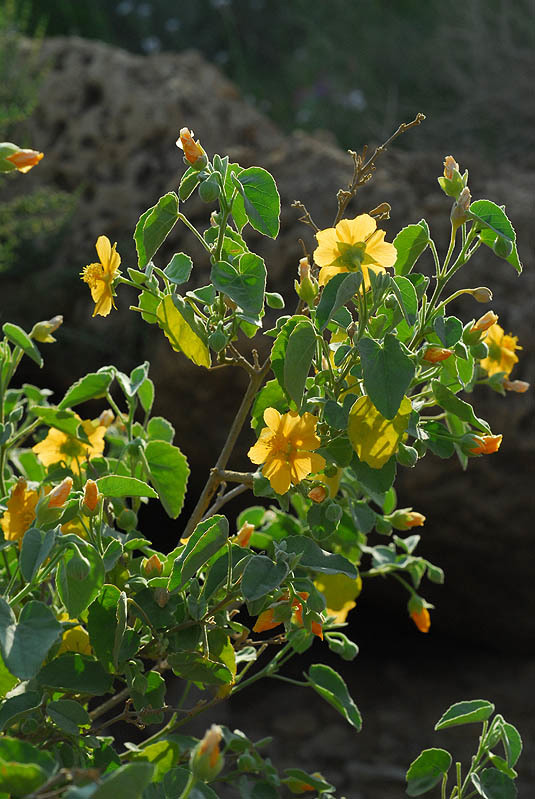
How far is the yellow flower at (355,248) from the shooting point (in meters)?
0.67

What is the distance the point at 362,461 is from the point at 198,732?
1383 mm

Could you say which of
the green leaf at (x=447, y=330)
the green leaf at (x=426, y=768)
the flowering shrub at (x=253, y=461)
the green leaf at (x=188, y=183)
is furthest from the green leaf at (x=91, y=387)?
the green leaf at (x=426, y=768)

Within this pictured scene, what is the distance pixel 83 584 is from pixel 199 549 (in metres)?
0.09

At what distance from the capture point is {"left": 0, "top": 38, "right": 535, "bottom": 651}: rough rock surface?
170 centimetres

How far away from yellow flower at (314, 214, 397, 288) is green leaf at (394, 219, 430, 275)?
29 millimetres

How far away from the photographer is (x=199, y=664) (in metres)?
0.73

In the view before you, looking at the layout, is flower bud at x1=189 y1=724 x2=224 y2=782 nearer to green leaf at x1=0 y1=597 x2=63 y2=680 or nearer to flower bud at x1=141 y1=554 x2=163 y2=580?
green leaf at x1=0 y1=597 x2=63 y2=680

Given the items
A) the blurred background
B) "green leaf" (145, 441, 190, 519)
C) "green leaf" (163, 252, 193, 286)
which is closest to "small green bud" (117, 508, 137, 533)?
"green leaf" (145, 441, 190, 519)

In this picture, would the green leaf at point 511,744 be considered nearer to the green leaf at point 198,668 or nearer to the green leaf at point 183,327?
the green leaf at point 198,668

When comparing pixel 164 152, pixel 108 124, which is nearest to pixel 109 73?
pixel 108 124

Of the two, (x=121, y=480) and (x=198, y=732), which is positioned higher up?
(x=121, y=480)

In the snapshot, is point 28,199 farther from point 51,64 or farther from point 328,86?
point 328,86

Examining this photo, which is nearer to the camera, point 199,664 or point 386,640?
point 199,664

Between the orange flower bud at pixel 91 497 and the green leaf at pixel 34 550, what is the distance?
0.07m
